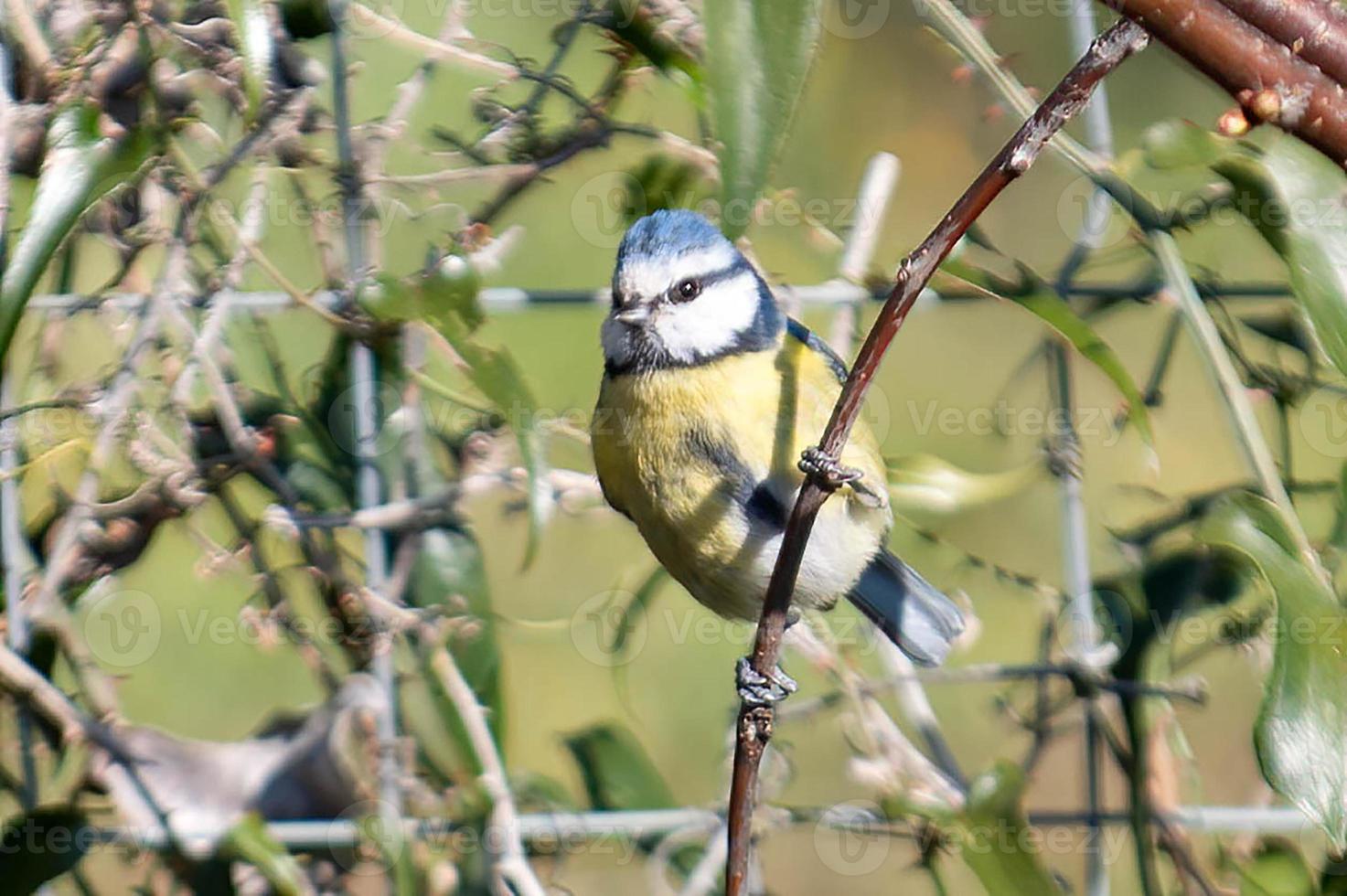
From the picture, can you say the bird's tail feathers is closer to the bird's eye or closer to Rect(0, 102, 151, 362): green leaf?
the bird's eye

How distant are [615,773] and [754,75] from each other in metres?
0.85

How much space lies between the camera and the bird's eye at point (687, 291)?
46.1 inches

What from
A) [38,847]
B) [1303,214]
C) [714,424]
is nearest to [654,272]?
[714,424]

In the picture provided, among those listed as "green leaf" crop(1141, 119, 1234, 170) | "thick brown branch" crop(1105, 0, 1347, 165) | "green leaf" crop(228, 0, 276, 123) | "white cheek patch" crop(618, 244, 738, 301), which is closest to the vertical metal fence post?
"green leaf" crop(228, 0, 276, 123)

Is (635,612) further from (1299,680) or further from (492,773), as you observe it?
(1299,680)

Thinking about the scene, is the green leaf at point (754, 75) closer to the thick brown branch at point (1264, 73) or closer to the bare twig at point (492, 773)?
the thick brown branch at point (1264, 73)

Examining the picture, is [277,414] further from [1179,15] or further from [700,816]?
[1179,15]

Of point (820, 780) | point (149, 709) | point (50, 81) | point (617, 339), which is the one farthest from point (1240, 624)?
point (149, 709)

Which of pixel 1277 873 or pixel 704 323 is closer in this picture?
pixel 704 323

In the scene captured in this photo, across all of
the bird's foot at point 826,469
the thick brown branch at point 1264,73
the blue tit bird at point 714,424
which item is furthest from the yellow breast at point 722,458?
the thick brown branch at point 1264,73

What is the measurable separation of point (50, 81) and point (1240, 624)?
1201 mm

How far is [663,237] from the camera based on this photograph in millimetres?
1154

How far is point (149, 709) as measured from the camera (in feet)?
7.45

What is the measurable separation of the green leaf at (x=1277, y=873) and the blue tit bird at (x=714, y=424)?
0.47 m
